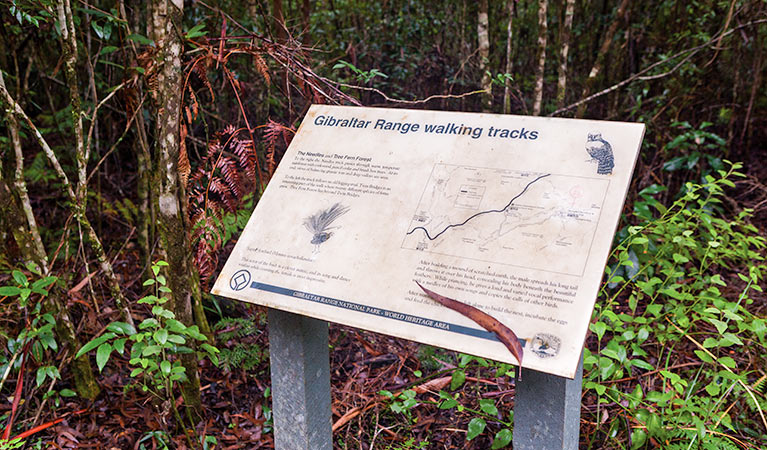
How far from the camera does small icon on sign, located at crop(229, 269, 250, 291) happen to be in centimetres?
153

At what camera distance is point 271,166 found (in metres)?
1.97

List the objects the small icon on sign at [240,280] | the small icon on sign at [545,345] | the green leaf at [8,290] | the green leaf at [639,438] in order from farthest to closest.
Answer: the green leaf at [639,438], the green leaf at [8,290], the small icon on sign at [240,280], the small icon on sign at [545,345]

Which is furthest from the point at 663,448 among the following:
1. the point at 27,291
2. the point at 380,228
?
the point at 27,291

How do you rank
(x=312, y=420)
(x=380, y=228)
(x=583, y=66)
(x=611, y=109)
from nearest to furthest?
1. (x=380, y=228)
2. (x=312, y=420)
3. (x=611, y=109)
4. (x=583, y=66)

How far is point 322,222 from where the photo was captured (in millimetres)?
1570

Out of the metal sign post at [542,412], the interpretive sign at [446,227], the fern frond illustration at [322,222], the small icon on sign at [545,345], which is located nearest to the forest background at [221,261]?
the interpretive sign at [446,227]

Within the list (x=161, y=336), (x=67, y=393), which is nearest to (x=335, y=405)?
(x=161, y=336)

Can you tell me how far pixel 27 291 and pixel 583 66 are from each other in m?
5.79

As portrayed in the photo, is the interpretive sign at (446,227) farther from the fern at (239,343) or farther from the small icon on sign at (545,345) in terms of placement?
the fern at (239,343)

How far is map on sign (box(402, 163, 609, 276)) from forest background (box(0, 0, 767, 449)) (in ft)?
1.55

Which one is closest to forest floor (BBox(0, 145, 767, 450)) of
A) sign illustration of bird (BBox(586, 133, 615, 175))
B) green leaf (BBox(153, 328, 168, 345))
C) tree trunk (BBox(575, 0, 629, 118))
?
green leaf (BBox(153, 328, 168, 345))

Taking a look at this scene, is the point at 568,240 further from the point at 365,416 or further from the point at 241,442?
the point at 241,442

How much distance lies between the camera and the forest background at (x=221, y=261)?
1897mm

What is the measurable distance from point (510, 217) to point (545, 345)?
354 mm
